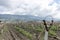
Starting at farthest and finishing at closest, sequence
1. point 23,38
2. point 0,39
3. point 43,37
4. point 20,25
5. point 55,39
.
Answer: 1. point 20,25
2. point 55,39
3. point 23,38
4. point 0,39
5. point 43,37

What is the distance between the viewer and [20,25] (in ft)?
65.9

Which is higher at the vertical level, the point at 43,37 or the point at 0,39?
the point at 43,37

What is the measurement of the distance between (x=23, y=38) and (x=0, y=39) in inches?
129

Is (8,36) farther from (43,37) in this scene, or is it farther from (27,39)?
→ (43,37)

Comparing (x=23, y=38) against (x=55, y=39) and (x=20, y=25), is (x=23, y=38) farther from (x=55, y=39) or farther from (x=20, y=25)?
(x=20, y=25)

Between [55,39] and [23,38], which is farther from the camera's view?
[55,39]

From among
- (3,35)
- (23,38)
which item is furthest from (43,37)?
(23,38)

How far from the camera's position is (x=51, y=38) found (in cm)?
1686

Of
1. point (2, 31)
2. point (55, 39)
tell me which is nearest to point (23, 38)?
point (2, 31)

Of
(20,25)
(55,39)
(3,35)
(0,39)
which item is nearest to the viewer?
(0,39)

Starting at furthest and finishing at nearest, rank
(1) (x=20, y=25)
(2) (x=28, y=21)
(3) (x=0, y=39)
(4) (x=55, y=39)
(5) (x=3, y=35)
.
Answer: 1. (2) (x=28, y=21)
2. (1) (x=20, y=25)
3. (4) (x=55, y=39)
4. (5) (x=3, y=35)
5. (3) (x=0, y=39)

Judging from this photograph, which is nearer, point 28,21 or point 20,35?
point 20,35

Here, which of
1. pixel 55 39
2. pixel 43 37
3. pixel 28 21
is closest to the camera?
pixel 43 37

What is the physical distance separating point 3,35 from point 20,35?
2.31 m
